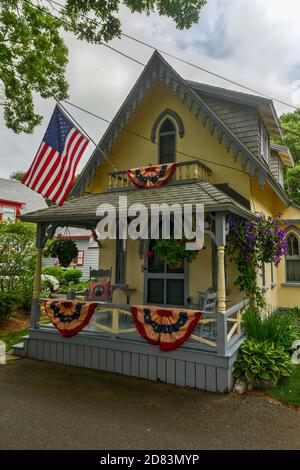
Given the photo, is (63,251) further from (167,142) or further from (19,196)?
(19,196)

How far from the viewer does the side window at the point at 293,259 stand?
37.7 feet

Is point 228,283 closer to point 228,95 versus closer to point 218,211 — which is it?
point 218,211

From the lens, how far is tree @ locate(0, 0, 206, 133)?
688 cm

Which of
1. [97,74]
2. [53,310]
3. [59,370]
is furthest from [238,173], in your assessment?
[59,370]

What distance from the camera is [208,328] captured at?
7.13 metres

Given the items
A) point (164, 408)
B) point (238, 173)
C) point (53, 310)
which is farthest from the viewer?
point (238, 173)

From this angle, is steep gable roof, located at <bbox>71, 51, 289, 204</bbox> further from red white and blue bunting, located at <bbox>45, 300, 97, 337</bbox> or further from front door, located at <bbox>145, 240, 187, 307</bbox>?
red white and blue bunting, located at <bbox>45, 300, 97, 337</bbox>

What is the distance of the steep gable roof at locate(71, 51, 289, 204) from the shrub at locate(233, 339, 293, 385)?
4.26 m

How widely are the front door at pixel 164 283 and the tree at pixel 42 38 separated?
606 centimetres

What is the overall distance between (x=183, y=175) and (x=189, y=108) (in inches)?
87.0

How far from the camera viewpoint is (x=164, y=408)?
473cm

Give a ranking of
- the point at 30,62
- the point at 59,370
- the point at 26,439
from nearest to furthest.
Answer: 1. the point at 26,439
2. the point at 59,370
3. the point at 30,62
